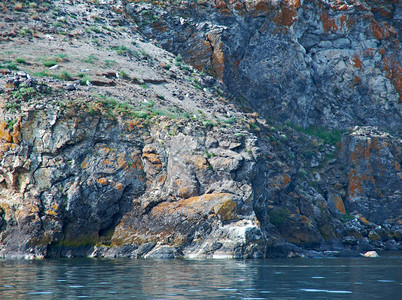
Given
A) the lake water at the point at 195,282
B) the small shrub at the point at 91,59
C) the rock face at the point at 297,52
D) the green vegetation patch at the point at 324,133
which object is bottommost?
the lake water at the point at 195,282

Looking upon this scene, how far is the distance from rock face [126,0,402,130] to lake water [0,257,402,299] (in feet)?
112

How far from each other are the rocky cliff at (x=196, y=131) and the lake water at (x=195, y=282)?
847 centimetres

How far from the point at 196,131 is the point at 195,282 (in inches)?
855

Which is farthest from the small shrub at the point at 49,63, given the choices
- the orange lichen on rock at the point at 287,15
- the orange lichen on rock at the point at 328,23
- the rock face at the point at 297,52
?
the orange lichen on rock at the point at 328,23

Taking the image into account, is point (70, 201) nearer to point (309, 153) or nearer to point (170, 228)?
point (170, 228)

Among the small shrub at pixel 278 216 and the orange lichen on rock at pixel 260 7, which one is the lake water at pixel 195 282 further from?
the orange lichen on rock at pixel 260 7

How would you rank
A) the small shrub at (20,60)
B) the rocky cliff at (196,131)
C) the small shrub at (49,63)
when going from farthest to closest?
the small shrub at (49,63) < the small shrub at (20,60) < the rocky cliff at (196,131)

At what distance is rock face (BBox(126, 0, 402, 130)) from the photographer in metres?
60.2

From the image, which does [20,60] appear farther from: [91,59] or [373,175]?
[373,175]

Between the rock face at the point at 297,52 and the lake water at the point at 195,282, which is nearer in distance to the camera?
the lake water at the point at 195,282

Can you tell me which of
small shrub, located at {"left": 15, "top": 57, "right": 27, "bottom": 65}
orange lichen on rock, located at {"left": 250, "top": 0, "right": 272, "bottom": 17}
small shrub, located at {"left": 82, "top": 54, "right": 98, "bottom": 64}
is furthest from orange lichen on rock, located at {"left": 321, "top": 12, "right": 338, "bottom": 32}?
small shrub, located at {"left": 15, "top": 57, "right": 27, "bottom": 65}

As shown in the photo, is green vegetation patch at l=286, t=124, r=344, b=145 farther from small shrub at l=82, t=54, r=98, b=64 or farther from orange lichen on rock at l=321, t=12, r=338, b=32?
small shrub at l=82, t=54, r=98, b=64

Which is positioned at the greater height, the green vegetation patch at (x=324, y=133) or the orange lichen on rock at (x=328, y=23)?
the orange lichen on rock at (x=328, y=23)

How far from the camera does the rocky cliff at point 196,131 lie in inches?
1473
